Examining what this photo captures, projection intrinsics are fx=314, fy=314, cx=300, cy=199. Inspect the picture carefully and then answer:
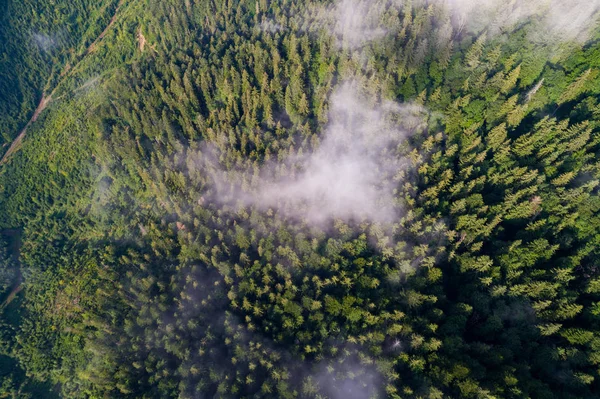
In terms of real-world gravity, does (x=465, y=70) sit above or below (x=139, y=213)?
above

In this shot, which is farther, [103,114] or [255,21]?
[255,21]

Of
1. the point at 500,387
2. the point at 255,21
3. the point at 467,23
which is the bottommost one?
the point at 500,387

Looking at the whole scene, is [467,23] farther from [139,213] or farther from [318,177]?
[139,213]

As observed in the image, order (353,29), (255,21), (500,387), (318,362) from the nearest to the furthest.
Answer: (500,387)
(318,362)
(353,29)
(255,21)

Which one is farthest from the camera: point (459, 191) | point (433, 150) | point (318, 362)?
point (433, 150)

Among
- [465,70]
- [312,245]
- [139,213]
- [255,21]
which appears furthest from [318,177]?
[255,21]

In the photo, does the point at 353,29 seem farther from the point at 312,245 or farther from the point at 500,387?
the point at 500,387
